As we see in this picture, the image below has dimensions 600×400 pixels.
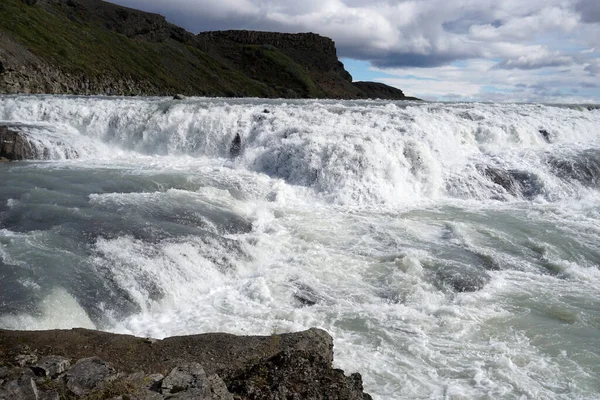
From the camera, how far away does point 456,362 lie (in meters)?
7.23

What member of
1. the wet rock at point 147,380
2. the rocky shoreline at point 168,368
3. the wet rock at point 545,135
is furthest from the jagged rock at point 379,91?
the wet rock at point 147,380

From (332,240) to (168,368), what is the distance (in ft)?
23.3

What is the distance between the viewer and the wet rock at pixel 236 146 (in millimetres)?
21250

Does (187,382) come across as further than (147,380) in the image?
No

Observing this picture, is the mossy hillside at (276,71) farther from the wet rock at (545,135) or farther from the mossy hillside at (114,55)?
the wet rock at (545,135)

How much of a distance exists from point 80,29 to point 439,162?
65.6 metres

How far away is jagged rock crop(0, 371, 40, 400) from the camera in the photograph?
159 inches

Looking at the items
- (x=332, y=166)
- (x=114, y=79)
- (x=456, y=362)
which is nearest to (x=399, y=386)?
(x=456, y=362)

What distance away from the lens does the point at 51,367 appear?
471 centimetres

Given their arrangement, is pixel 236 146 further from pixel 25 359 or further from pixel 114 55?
pixel 114 55

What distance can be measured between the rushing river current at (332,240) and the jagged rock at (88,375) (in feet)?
9.48

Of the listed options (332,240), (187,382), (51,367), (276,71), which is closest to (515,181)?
(332,240)

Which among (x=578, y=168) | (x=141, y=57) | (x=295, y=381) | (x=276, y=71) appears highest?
(x=276, y=71)

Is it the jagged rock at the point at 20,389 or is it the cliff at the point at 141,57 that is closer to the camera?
the jagged rock at the point at 20,389
